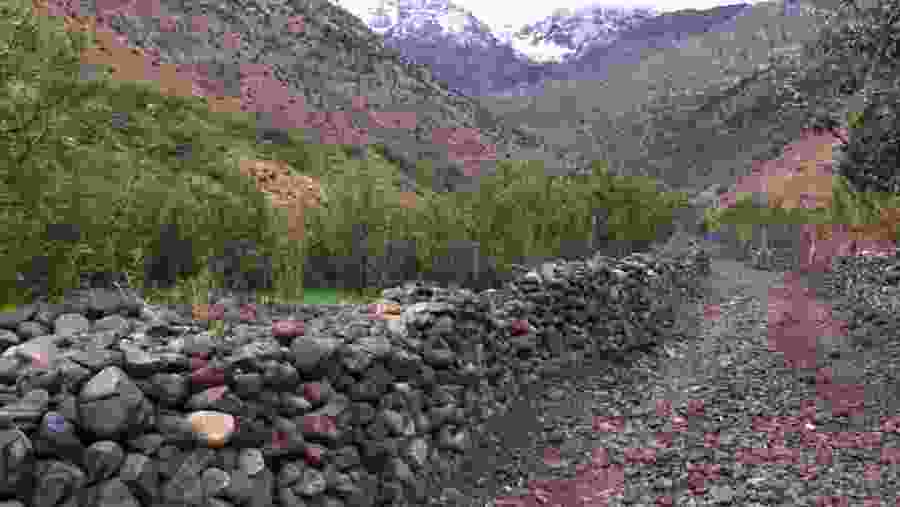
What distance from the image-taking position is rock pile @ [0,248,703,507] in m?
4.93

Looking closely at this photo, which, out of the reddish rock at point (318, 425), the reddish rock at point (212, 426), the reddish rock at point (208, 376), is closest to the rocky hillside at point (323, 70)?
the reddish rock at point (318, 425)

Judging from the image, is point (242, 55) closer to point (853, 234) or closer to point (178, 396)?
point (853, 234)

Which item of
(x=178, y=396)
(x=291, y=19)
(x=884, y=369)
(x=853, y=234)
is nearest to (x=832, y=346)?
(x=884, y=369)

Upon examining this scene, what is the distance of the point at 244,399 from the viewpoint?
6254 millimetres

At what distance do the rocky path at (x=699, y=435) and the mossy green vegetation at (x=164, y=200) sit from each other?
4.63 metres

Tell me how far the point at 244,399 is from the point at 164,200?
8.31 metres

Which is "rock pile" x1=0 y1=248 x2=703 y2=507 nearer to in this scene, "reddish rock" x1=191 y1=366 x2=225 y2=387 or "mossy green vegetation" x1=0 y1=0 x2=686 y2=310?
"reddish rock" x1=191 y1=366 x2=225 y2=387

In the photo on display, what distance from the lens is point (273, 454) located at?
6281 mm

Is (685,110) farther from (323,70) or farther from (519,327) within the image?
(519,327)

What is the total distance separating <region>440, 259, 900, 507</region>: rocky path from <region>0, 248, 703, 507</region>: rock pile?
83 centimetres

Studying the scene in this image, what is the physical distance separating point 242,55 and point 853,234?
50607mm

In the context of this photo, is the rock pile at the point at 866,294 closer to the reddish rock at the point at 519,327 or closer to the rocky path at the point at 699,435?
the rocky path at the point at 699,435

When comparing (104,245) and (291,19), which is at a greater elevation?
(291,19)

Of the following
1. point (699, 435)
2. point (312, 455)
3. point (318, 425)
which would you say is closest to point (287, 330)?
point (318, 425)
